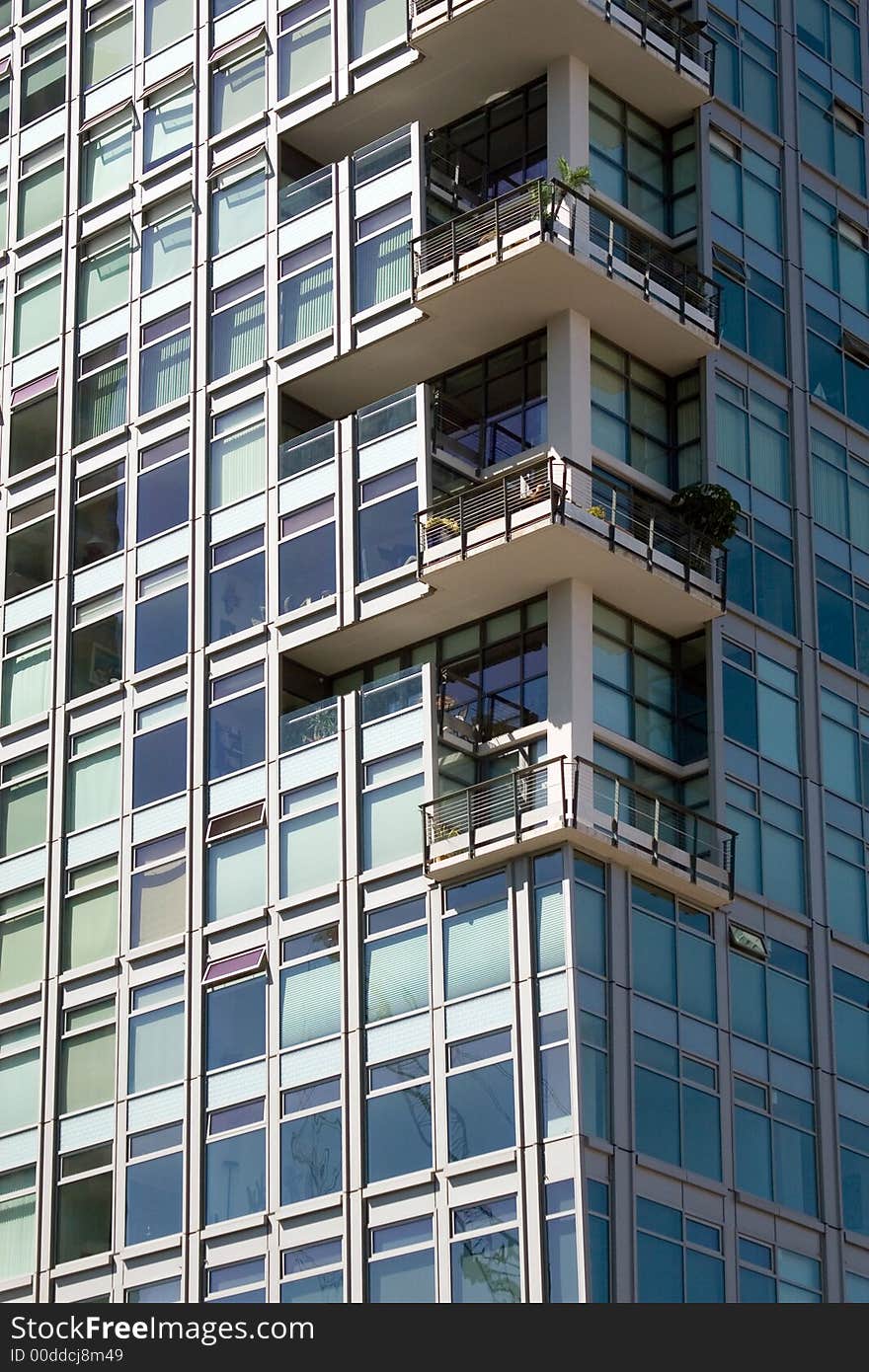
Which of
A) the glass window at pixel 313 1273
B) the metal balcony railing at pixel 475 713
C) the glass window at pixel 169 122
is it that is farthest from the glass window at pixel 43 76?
the glass window at pixel 313 1273

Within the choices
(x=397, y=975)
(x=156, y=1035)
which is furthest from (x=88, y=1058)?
(x=397, y=975)

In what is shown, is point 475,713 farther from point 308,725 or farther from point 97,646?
point 97,646

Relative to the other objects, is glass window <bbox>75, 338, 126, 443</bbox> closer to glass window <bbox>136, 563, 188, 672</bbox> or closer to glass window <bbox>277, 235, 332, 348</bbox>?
glass window <bbox>136, 563, 188, 672</bbox>

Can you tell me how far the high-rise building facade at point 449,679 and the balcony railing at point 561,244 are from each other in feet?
0.42

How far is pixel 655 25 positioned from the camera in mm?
52438

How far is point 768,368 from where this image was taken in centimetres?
5369

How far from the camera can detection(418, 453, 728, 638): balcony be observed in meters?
47.6

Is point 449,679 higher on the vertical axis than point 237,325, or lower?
lower

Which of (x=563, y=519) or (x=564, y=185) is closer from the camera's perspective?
(x=563, y=519)

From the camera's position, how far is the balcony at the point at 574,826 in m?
45.9

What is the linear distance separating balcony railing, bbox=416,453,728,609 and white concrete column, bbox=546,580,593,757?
48.9 inches

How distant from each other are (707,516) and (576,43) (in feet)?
30.0
